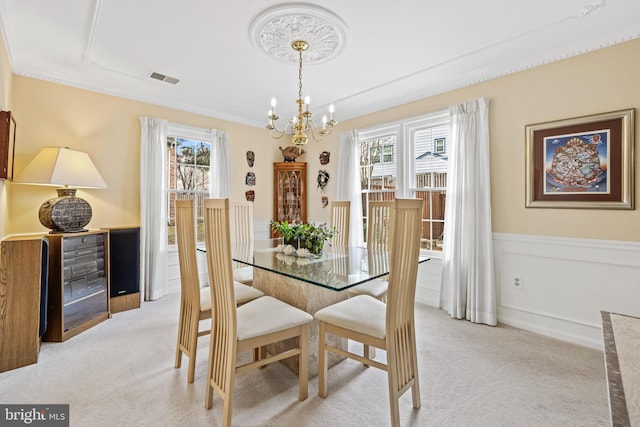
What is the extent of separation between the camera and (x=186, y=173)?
170 inches

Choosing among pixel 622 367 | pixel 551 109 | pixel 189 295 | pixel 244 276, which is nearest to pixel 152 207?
pixel 244 276

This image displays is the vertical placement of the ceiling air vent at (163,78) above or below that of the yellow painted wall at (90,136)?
above

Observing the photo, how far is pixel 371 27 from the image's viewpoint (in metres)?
2.45

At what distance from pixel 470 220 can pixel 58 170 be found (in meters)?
4.17

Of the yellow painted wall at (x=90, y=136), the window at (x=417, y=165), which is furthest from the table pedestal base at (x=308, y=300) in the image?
the yellow painted wall at (x=90, y=136)

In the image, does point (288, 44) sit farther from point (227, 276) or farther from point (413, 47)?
point (227, 276)

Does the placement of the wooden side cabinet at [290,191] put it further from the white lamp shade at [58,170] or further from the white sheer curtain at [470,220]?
the white lamp shade at [58,170]

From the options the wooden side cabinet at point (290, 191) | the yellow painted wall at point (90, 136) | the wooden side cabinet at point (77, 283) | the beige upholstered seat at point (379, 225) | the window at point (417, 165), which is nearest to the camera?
the wooden side cabinet at point (77, 283)

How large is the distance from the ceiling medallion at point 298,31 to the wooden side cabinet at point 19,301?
2491 mm

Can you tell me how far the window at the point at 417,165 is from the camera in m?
3.71

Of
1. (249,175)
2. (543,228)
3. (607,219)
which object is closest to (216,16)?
(249,175)

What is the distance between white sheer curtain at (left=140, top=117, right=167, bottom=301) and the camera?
12.3ft

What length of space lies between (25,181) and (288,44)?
274 cm

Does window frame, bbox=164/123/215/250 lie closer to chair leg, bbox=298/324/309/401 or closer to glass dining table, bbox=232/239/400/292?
glass dining table, bbox=232/239/400/292
